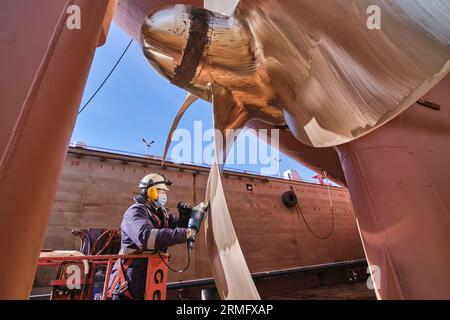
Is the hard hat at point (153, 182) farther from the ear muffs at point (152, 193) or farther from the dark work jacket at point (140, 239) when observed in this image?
the dark work jacket at point (140, 239)

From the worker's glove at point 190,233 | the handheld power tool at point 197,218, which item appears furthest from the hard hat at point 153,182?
the worker's glove at point 190,233

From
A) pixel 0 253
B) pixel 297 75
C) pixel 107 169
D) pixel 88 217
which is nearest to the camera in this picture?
pixel 0 253

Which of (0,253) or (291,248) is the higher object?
(291,248)

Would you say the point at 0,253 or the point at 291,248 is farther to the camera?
the point at 291,248

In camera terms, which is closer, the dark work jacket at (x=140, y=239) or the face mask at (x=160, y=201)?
the dark work jacket at (x=140, y=239)

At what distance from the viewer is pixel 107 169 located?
5867 mm

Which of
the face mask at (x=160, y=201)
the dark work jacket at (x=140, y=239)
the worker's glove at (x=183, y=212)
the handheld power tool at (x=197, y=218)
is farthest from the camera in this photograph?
the face mask at (x=160, y=201)

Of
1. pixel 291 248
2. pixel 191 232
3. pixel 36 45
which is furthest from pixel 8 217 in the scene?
pixel 291 248

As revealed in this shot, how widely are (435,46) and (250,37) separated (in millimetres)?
1070

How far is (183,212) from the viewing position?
2443 mm

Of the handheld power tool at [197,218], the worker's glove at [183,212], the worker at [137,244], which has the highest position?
the worker's glove at [183,212]

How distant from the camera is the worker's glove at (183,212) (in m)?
2.38

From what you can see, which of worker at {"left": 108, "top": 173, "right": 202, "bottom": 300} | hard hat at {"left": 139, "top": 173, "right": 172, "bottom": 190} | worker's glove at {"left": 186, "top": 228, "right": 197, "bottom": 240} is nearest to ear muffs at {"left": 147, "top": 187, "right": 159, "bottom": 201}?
hard hat at {"left": 139, "top": 173, "right": 172, "bottom": 190}
